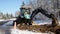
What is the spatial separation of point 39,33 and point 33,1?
17153mm

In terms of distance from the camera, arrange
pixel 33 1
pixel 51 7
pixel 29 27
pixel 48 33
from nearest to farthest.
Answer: pixel 48 33 → pixel 29 27 → pixel 51 7 → pixel 33 1

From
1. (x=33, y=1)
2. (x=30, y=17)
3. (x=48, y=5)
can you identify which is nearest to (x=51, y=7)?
(x=48, y=5)

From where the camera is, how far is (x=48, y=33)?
7.70 m

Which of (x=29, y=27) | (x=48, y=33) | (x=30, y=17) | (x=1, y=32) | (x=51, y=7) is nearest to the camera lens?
(x=48, y=33)

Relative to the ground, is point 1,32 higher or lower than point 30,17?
lower

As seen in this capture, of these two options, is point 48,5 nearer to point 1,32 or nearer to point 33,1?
point 33,1

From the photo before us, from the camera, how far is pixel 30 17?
1015 cm

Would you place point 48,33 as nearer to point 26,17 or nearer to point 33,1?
point 26,17

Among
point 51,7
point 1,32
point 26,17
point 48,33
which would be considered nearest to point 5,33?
point 1,32

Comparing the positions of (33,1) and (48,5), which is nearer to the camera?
(48,5)

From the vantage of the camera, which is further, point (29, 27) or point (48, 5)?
point (48, 5)

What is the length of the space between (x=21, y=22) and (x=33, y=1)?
15.3m

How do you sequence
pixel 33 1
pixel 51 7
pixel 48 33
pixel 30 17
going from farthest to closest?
pixel 33 1 < pixel 51 7 < pixel 30 17 < pixel 48 33

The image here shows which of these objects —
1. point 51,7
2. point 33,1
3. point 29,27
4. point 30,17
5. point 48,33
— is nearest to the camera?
point 48,33
